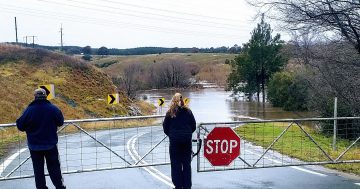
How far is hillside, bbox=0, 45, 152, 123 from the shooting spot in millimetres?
43438

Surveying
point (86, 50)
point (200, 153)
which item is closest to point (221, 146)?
point (200, 153)

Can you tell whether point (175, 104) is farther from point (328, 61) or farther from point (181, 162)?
point (328, 61)

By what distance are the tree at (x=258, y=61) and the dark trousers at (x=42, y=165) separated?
216 feet

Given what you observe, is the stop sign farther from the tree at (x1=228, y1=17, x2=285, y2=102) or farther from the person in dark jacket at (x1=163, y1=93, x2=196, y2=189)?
the tree at (x1=228, y1=17, x2=285, y2=102)

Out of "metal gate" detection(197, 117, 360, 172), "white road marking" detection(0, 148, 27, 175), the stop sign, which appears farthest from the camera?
"white road marking" detection(0, 148, 27, 175)

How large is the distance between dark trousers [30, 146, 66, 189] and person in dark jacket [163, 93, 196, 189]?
6.21ft

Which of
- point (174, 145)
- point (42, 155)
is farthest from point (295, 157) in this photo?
point (42, 155)

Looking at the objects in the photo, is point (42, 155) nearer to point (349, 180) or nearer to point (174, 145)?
point (174, 145)

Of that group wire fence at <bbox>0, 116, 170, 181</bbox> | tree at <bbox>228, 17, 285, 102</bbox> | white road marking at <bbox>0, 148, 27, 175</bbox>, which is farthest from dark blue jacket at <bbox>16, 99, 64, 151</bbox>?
tree at <bbox>228, 17, 285, 102</bbox>

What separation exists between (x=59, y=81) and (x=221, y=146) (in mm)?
45785

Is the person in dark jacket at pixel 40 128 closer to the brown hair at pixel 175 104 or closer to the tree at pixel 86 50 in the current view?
the brown hair at pixel 175 104

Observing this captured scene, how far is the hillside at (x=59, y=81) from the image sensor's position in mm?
43438

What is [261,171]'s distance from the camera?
35.6 ft

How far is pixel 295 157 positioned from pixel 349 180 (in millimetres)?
3326
